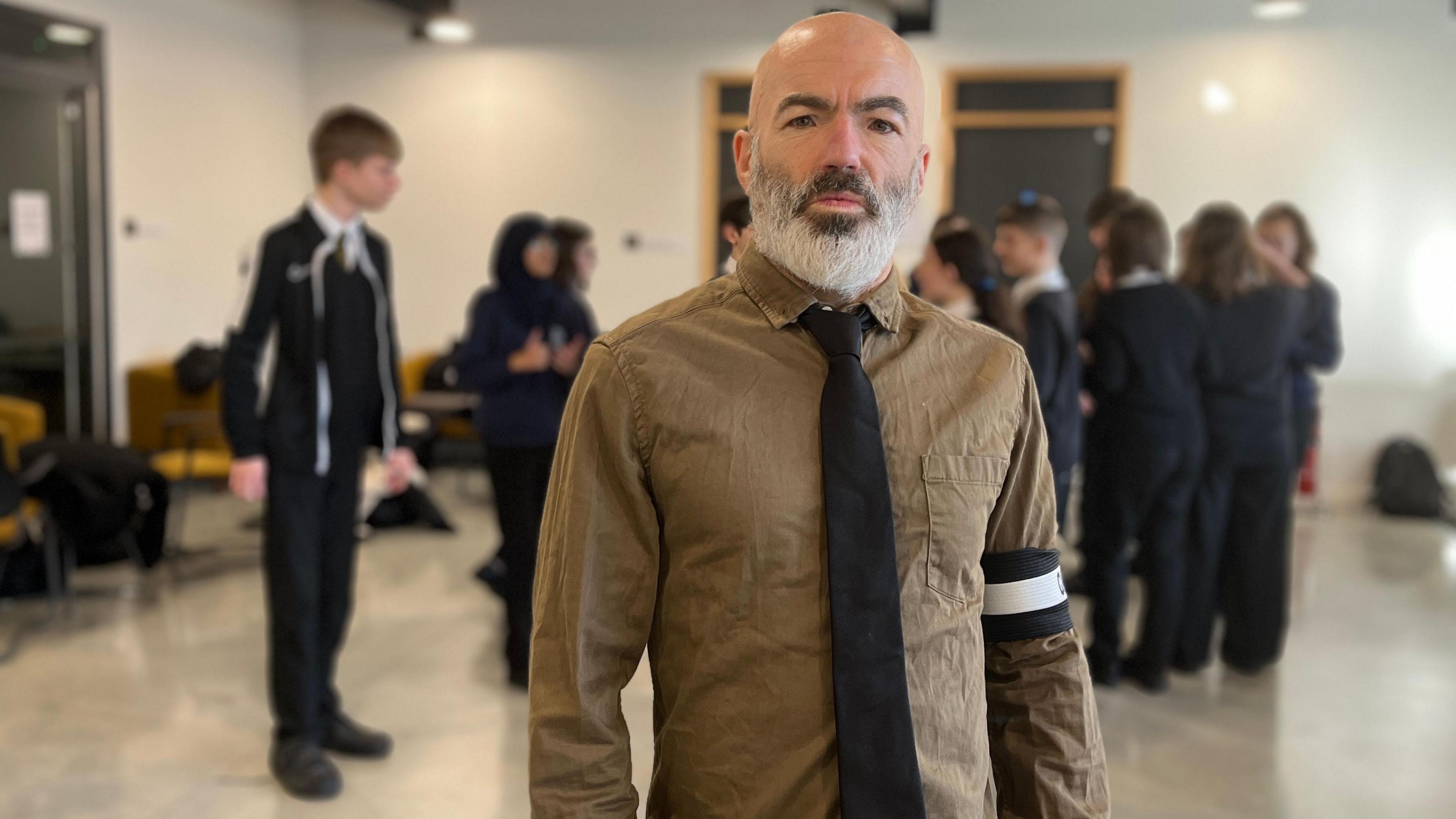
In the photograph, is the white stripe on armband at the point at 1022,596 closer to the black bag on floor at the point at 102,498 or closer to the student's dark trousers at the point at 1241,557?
the student's dark trousers at the point at 1241,557

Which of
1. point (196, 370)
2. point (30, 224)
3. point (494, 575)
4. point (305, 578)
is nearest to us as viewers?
point (305, 578)

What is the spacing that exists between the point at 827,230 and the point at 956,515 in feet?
1.07

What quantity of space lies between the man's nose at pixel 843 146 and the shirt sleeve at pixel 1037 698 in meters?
0.32

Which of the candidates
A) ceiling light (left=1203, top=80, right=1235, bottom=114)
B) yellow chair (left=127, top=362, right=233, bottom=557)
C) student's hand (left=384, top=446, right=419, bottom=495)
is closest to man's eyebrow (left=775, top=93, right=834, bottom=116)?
student's hand (left=384, top=446, right=419, bottom=495)

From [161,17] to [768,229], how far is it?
7829 millimetres

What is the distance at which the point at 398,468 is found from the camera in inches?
137

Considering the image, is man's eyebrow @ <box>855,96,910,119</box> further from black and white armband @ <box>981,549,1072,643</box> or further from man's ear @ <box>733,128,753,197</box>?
black and white armband @ <box>981,549,1072,643</box>

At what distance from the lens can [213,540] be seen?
625 centimetres

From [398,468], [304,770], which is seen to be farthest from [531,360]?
[304,770]

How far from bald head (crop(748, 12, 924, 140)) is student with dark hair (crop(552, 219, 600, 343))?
9.78 ft

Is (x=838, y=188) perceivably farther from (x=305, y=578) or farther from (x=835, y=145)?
(x=305, y=578)

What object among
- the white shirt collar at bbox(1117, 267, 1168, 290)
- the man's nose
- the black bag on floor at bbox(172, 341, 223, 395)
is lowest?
the black bag on floor at bbox(172, 341, 223, 395)

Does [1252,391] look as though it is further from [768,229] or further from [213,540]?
[213,540]

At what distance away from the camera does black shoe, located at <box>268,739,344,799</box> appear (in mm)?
3193
